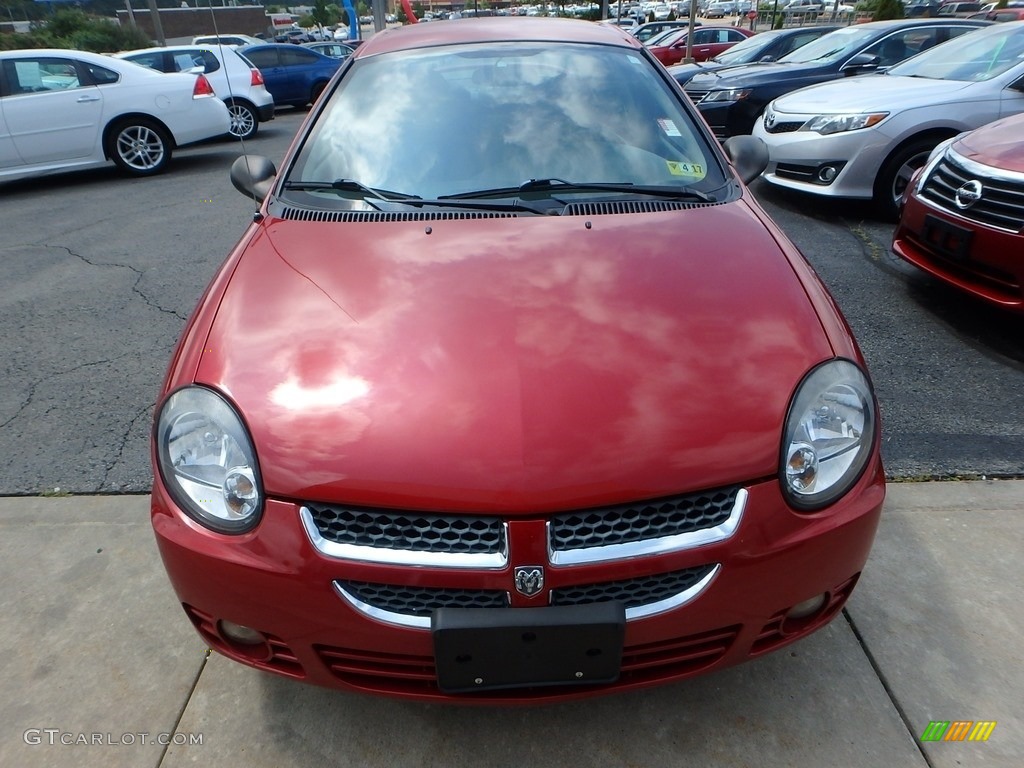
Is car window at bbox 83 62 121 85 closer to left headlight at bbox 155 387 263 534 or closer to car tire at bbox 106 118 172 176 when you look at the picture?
car tire at bbox 106 118 172 176

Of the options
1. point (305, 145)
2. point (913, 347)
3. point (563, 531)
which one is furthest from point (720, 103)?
point (563, 531)

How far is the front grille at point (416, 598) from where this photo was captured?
4.83 ft

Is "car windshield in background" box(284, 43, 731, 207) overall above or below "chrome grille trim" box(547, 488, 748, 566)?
above

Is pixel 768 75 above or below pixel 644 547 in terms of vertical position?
above

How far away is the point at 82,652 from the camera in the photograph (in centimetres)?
212

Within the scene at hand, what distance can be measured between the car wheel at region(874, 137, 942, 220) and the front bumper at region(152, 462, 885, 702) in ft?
15.3

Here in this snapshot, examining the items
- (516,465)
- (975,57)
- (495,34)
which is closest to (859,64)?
(975,57)

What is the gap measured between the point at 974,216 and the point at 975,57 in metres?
3.17

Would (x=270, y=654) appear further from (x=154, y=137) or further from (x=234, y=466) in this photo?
(x=154, y=137)

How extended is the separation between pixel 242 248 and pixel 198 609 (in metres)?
1.09

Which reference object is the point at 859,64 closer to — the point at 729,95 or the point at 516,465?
the point at 729,95

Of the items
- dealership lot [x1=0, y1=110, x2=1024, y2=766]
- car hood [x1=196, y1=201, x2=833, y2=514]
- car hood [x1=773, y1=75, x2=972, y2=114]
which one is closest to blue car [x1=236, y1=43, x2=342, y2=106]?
car hood [x1=773, y1=75, x2=972, y2=114]

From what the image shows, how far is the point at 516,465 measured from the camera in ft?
4.73

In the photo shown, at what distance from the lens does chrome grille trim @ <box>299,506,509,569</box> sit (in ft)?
4.71
